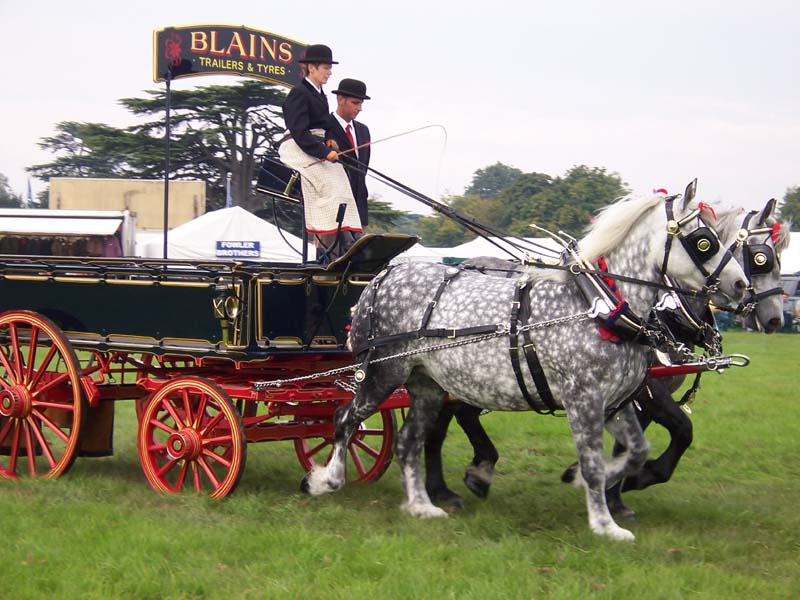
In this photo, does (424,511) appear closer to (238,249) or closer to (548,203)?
(238,249)

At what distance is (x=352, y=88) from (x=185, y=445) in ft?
8.73

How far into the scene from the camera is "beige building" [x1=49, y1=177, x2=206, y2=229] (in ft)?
85.8

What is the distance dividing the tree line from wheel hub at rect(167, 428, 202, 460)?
6.68 ft

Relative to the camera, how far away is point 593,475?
5336mm

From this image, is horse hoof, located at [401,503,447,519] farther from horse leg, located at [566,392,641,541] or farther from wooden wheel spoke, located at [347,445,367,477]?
wooden wheel spoke, located at [347,445,367,477]

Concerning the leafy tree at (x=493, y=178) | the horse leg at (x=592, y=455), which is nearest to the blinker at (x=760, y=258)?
the horse leg at (x=592, y=455)

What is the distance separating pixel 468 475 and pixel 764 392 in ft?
21.9

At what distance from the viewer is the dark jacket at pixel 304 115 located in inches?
259

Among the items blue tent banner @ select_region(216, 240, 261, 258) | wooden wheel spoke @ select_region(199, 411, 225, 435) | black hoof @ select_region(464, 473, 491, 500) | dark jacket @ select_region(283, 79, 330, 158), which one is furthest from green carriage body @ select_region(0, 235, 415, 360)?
blue tent banner @ select_region(216, 240, 261, 258)

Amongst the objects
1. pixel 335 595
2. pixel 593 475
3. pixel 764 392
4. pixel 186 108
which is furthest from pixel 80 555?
pixel 186 108

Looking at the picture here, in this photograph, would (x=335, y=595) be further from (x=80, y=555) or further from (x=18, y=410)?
(x=18, y=410)

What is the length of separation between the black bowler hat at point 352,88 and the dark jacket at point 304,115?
0.25m

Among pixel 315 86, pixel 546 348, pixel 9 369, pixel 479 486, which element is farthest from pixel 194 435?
pixel 315 86

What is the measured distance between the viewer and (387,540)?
16.9 feet
